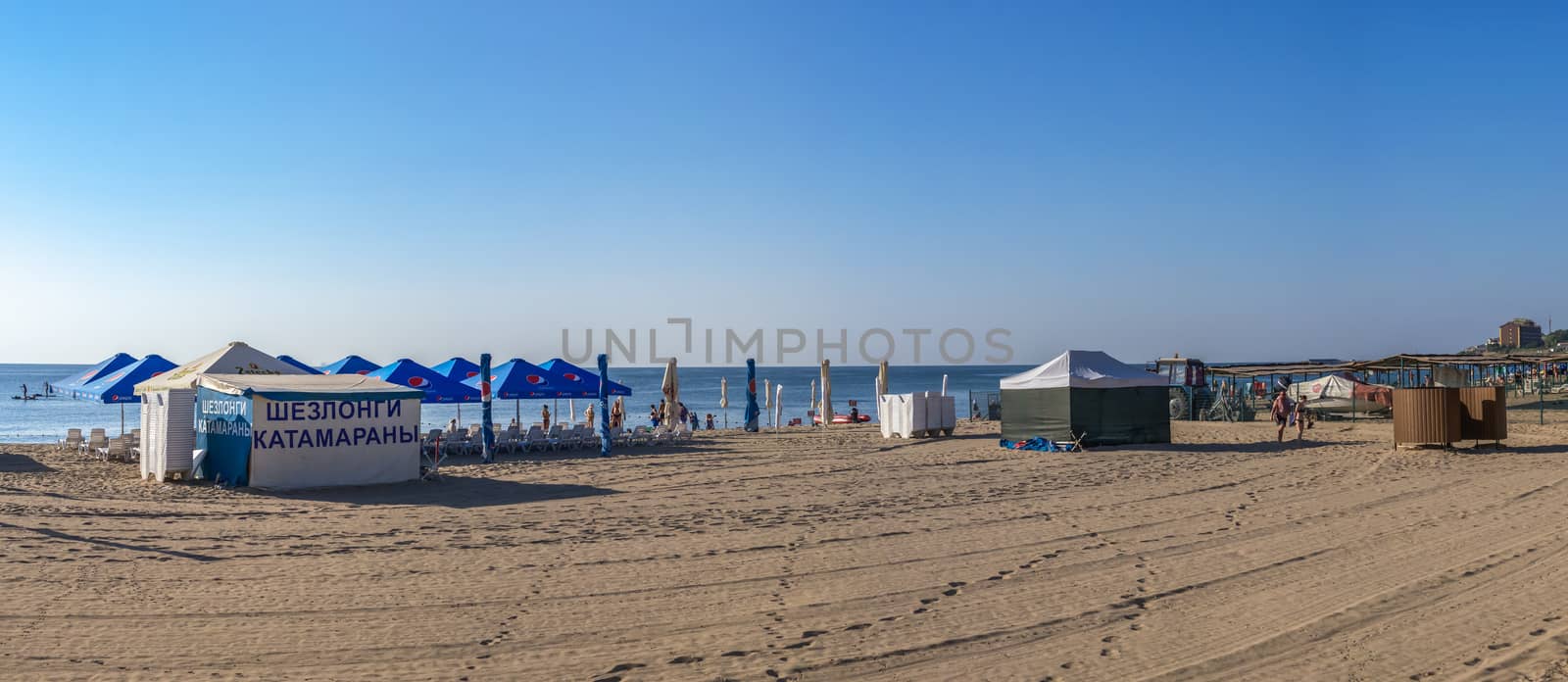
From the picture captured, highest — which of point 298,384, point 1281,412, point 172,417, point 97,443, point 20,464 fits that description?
point 298,384

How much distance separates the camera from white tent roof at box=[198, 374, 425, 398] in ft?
47.6

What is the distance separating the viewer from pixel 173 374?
16.7 m

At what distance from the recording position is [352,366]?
23375mm

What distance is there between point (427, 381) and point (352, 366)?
12.9 ft

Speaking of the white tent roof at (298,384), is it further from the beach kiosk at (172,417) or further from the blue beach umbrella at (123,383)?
the blue beach umbrella at (123,383)

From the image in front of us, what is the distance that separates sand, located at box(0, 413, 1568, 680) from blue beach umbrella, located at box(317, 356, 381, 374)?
8.54 m

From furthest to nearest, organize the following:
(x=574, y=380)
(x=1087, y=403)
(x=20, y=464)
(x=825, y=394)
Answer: (x=825, y=394), (x=574, y=380), (x=1087, y=403), (x=20, y=464)

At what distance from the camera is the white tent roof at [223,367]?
16.1 meters

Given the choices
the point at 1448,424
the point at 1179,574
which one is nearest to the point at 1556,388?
the point at 1448,424

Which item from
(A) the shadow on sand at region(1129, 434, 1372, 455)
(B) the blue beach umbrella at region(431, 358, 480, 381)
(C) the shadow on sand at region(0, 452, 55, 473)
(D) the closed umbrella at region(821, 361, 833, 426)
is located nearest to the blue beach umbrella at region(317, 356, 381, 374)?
(B) the blue beach umbrella at region(431, 358, 480, 381)

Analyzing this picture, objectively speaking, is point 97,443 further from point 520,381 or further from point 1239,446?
point 1239,446

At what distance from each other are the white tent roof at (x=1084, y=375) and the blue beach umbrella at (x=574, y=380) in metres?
8.55

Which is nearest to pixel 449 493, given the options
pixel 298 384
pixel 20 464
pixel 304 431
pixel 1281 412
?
pixel 304 431

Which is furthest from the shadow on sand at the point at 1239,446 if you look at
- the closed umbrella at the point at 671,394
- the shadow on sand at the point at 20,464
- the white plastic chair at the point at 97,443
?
the white plastic chair at the point at 97,443
